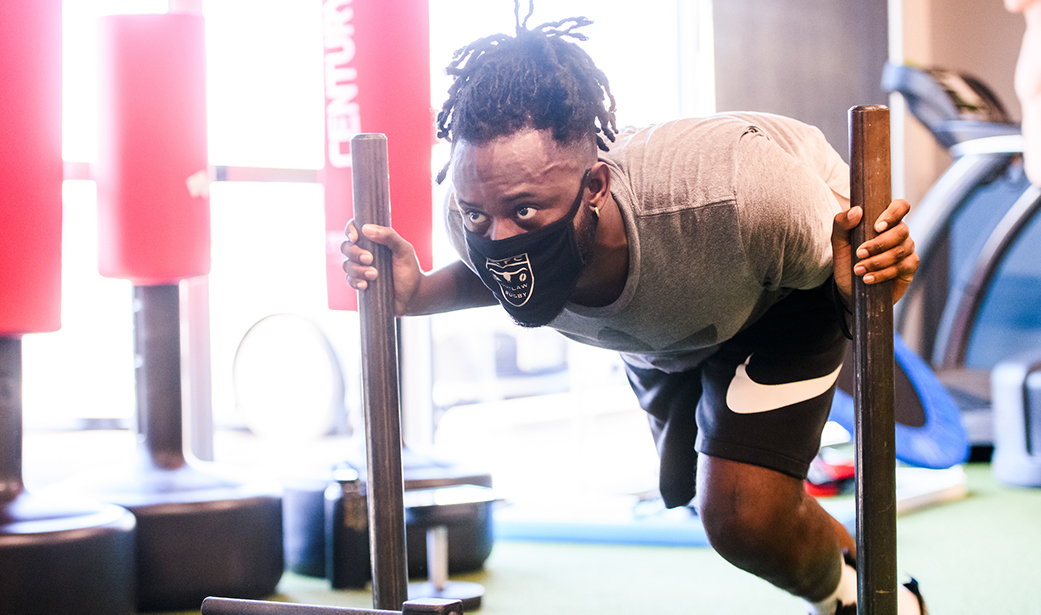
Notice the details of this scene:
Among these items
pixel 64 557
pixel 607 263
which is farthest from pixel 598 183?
pixel 64 557

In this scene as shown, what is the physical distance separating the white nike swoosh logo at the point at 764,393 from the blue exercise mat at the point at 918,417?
4.78 ft

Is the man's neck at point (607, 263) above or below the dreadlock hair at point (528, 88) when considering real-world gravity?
below

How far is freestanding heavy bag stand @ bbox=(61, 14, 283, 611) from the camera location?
92.7 inches

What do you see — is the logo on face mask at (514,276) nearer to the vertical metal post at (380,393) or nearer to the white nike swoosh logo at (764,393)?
the vertical metal post at (380,393)

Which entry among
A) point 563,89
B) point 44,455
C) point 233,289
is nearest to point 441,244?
point 233,289

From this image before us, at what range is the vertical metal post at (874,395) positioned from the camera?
4.21 feet

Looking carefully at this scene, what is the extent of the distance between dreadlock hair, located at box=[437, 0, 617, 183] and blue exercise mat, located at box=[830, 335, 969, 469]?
6.42 ft

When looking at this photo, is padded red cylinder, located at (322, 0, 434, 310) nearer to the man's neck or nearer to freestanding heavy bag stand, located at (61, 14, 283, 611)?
freestanding heavy bag stand, located at (61, 14, 283, 611)

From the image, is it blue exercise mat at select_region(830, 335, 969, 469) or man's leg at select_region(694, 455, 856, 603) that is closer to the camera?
man's leg at select_region(694, 455, 856, 603)

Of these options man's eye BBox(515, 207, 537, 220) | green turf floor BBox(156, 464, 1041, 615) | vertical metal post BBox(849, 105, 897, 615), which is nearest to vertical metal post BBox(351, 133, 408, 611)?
man's eye BBox(515, 207, 537, 220)

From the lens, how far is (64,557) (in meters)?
2.05

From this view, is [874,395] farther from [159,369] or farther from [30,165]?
[159,369]

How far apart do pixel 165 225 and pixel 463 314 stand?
3512 mm

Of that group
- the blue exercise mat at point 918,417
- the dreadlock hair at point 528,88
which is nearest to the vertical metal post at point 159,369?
the dreadlock hair at point 528,88
